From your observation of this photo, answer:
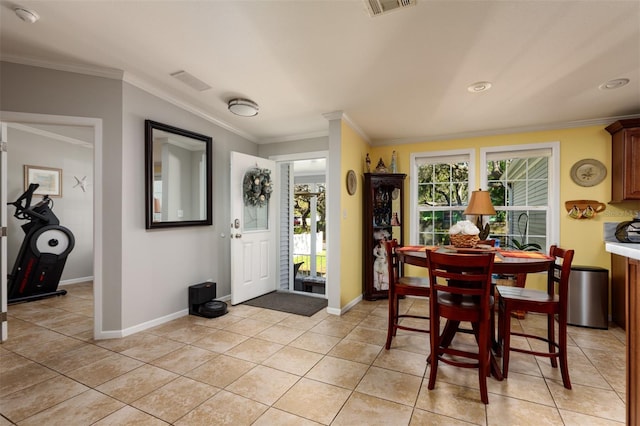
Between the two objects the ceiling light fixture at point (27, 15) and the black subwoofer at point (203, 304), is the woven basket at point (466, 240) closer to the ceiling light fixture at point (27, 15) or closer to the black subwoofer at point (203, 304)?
the black subwoofer at point (203, 304)

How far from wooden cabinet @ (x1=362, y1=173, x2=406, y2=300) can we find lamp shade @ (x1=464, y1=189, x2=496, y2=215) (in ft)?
4.29

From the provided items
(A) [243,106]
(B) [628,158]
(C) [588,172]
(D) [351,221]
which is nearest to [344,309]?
(D) [351,221]

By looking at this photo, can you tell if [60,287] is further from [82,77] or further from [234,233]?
[82,77]

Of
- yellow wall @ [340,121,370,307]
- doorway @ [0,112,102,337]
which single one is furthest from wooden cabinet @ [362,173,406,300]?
doorway @ [0,112,102,337]

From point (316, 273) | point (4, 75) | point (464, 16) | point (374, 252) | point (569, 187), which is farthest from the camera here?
point (316, 273)

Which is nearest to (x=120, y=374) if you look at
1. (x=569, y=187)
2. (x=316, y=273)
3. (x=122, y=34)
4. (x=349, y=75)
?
(x=122, y=34)

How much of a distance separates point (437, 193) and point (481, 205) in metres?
1.36

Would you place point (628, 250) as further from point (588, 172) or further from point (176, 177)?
point (176, 177)

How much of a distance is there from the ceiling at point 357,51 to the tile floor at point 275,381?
2434mm

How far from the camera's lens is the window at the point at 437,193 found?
432 centimetres

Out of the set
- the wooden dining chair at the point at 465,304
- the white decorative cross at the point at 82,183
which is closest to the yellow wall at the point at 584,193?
the wooden dining chair at the point at 465,304

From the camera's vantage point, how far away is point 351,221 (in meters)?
3.95

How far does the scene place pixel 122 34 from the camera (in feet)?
6.87

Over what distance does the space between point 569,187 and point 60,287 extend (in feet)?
25.4
